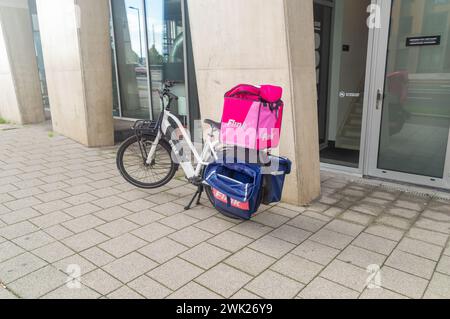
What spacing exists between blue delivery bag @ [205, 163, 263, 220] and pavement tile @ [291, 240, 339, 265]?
488mm

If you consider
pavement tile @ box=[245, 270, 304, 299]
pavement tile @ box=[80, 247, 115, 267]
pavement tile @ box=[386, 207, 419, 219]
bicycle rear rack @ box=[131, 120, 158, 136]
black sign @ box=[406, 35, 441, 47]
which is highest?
black sign @ box=[406, 35, 441, 47]

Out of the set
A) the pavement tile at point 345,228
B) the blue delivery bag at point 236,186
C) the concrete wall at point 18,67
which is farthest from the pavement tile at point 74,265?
the concrete wall at point 18,67

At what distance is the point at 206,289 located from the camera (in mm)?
2334

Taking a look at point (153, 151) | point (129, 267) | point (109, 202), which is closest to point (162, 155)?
point (153, 151)

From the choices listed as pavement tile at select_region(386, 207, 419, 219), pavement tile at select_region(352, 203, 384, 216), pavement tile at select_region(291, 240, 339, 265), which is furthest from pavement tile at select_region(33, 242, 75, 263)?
pavement tile at select_region(386, 207, 419, 219)

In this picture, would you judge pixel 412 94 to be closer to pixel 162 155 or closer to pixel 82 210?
pixel 162 155

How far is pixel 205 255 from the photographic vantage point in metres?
2.75

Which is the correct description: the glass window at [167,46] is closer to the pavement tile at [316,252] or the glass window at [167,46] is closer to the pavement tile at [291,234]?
the pavement tile at [291,234]

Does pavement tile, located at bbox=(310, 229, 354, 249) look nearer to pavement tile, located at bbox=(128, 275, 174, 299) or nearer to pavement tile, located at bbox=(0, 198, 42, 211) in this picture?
pavement tile, located at bbox=(128, 275, 174, 299)

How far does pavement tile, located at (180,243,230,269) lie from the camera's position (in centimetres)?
263

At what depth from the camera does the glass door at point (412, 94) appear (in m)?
3.79

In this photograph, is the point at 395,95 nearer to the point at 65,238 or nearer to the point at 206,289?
the point at 206,289

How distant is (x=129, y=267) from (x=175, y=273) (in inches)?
13.4

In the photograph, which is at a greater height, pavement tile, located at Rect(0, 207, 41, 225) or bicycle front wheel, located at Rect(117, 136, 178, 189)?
bicycle front wheel, located at Rect(117, 136, 178, 189)
